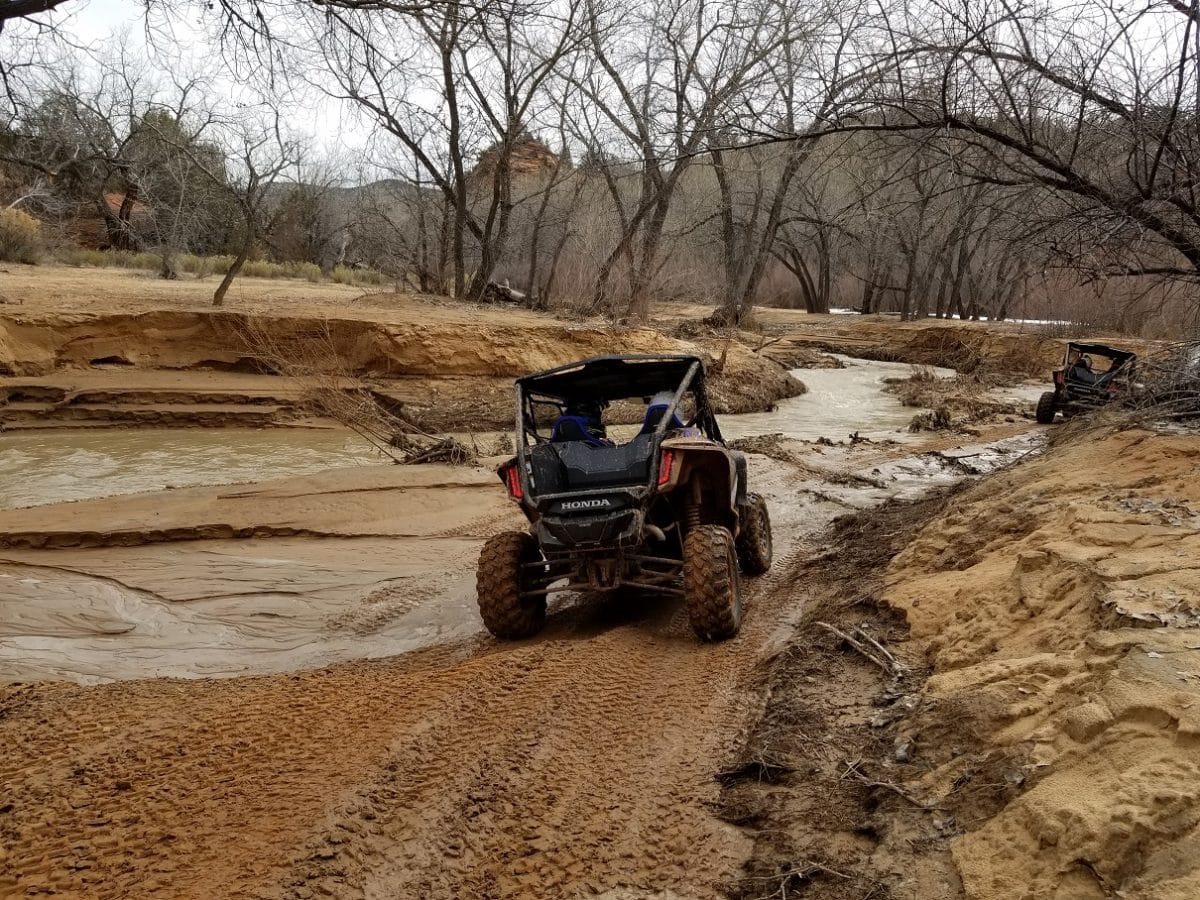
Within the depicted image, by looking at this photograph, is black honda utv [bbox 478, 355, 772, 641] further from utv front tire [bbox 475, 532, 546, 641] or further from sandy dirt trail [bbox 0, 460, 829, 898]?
sandy dirt trail [bbox 0, 460, 829, 898]

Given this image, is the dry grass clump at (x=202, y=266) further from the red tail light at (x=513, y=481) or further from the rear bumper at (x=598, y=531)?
the rear bumper at (x=598, y=531)

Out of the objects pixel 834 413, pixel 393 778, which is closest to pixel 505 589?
pixel 393 778

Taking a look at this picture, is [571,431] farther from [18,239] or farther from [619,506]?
[18,239]

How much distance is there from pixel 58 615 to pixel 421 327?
11.3 metres

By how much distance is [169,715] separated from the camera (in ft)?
12.8

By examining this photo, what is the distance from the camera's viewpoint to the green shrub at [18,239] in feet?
74.8

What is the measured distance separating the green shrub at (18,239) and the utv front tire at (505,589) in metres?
23.6

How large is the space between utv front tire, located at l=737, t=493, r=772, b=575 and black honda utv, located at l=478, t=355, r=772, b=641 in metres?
0.20

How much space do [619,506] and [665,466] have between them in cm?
34

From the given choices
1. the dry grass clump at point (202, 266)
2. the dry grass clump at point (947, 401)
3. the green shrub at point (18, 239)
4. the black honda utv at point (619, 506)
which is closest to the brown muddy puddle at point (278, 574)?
the black honda utv at point (619, 506)

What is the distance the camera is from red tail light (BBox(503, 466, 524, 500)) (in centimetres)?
503

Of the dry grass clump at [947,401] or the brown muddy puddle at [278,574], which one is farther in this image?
the dry grass clump at [947,401]

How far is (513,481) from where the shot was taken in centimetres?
512

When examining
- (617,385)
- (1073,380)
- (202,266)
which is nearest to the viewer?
(617,385)
